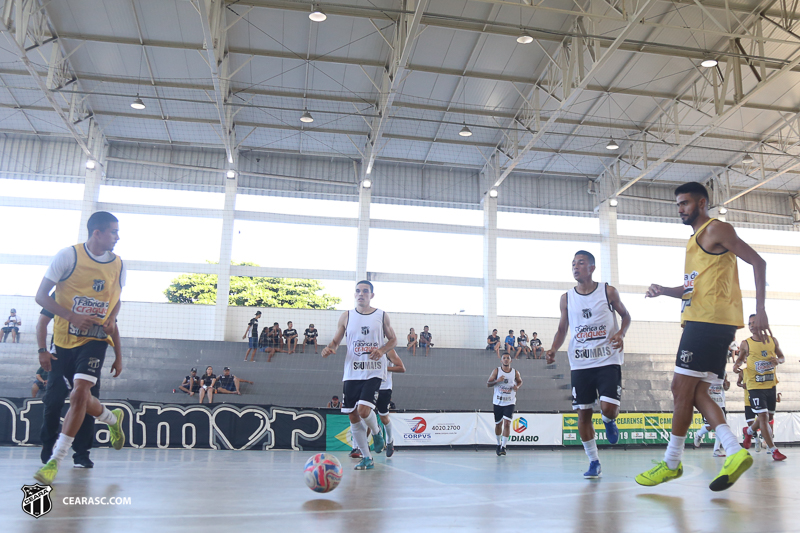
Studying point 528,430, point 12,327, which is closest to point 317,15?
point 528,430

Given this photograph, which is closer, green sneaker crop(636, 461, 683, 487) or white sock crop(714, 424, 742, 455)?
white sock crop(714, 424, 742, 455)

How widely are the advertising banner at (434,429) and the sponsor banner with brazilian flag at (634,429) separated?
7.94 ft

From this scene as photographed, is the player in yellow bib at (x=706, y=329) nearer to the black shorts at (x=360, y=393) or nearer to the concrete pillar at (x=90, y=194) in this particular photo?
the black shorts at (x=360, y=393)

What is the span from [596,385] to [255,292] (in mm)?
24324

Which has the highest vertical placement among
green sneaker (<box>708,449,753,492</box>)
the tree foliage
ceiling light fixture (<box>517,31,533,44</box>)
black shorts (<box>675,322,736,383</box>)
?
ceiling light fixture (<box>517,31,533,44</box>)

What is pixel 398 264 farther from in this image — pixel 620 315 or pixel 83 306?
pixel 83 306

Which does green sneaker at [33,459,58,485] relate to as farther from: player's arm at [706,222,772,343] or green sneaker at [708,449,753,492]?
player's arm at [706,222,772,343]

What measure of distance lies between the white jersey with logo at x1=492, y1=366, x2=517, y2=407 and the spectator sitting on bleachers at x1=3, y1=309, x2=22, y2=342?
20.1 metres

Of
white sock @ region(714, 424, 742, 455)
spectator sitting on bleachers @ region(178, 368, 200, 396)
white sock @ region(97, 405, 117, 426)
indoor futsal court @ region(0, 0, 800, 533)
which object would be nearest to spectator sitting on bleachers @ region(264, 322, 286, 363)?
indoor futsal court @ region(0, 0, 800, 533)

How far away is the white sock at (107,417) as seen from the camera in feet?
18.0

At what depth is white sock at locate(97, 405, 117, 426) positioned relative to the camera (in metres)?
5.49

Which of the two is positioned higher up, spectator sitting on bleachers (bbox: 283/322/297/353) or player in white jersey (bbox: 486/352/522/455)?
spectator sitting on bleachers (bbox: 283/322/297/353)

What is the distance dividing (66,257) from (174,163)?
74.5 feet

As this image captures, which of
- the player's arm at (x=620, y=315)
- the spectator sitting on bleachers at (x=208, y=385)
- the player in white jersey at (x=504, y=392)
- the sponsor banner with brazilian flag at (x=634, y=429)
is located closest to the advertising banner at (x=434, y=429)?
the player in white jersey at (x=504, y=392)
